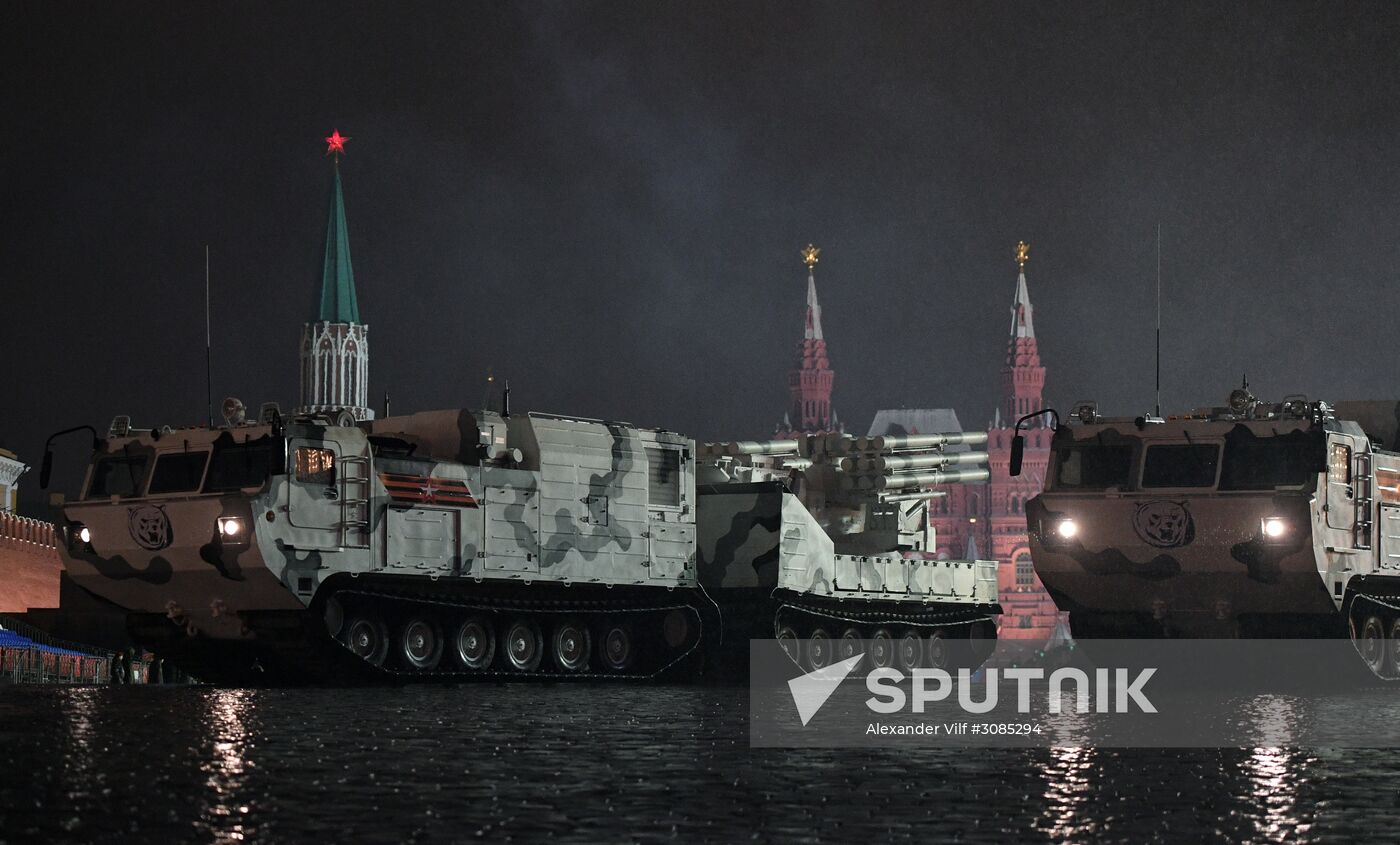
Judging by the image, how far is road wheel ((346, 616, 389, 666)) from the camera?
27594 mm

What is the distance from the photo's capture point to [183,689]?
89.6 feet

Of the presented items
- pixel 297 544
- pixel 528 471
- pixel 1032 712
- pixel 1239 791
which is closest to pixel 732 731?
pixel 1032 712

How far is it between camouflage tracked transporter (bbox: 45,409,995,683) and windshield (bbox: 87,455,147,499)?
0.10ft

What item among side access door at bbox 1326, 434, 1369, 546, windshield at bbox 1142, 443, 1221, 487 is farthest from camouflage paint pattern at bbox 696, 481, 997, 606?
side access door at bbox 1326, 434, 1369, 546

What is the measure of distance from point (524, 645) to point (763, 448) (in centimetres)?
868

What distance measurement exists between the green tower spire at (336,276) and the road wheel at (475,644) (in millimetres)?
142007

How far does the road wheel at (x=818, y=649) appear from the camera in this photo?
3444 centimetres

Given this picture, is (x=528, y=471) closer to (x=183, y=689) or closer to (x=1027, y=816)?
(x=183, y=689)

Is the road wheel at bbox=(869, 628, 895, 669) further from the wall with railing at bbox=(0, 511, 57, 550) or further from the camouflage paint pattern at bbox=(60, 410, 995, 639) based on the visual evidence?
the wall with railing at bbox=(0, 511, 57, 550)

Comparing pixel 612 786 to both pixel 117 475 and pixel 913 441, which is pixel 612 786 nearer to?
pixel 117 475

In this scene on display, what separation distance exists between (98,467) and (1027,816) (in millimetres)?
20260

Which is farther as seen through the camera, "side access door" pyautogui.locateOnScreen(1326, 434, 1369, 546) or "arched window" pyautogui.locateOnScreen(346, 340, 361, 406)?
"arched window" pyautogui.locateOnScreen(346, 340, 361, 406)

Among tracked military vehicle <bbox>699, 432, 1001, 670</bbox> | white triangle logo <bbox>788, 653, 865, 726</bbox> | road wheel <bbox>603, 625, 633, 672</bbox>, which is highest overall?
tracked military vehicle <bbox>699, 432, 1001, 670</bbox>

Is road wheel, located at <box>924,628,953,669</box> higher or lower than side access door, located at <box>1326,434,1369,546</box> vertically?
lower
